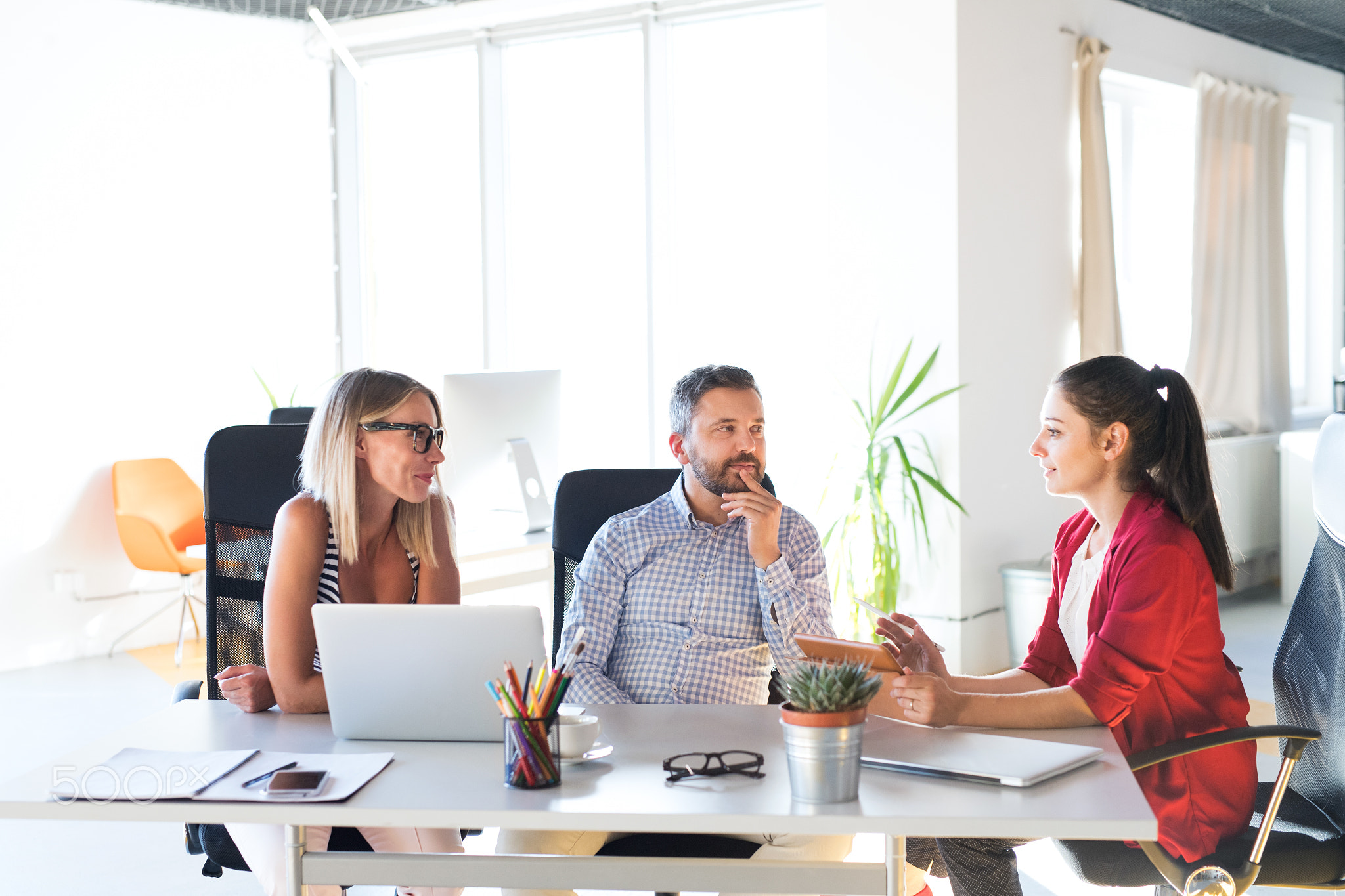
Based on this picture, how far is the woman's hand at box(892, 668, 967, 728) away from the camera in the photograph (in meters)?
1.74

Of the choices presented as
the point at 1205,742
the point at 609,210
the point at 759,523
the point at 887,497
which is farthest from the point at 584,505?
the point at 609,210

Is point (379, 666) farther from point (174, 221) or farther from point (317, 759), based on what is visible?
point (174, 221)

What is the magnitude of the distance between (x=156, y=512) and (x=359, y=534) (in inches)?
162

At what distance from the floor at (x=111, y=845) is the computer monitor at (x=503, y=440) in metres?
1.09

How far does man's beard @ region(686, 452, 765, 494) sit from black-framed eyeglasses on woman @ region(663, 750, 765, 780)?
820mm

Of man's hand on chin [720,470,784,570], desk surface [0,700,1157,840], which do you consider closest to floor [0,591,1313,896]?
man's hand on chin [720,470,784,570]

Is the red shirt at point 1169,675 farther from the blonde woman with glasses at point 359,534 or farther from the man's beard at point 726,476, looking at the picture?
the blonde woman with glasses at point 359,534

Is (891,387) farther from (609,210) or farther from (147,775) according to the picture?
(147,775)

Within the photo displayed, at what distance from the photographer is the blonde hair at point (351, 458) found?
87.1 inches

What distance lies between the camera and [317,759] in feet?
5.42

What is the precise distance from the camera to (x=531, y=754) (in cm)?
154

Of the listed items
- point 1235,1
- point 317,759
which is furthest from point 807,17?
point 317,759

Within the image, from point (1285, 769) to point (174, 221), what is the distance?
5787 millimetres

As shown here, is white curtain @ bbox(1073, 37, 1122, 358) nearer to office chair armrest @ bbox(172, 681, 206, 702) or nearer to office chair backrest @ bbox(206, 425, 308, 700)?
office chair backrest @ bbox(206, 425, 308, 700)
